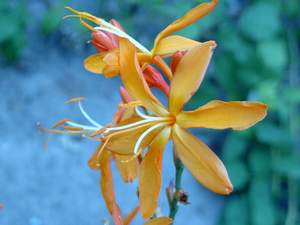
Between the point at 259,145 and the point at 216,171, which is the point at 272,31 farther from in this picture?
the point at 216,171

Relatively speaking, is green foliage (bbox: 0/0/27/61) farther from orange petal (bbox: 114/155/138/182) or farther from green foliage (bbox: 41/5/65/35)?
orange petal (bbox: 114/155/138/182)

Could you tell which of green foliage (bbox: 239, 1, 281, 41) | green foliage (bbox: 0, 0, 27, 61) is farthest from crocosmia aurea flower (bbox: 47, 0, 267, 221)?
green foliage (bbox: 0, 0, 27, 61)

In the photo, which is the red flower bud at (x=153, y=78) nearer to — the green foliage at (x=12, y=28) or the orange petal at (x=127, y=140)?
the orange petal at (x=127, y=140)

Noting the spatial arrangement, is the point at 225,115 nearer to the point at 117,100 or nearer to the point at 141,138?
the point at 141,138

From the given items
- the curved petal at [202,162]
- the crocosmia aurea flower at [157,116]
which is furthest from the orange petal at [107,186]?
the curved petal at [202,162]

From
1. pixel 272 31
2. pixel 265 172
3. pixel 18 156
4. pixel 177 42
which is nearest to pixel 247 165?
pixel 265 172

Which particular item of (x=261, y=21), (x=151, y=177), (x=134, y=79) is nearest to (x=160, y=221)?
(x=151, y=177)

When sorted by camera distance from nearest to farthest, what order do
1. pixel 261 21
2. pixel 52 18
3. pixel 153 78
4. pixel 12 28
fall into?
pixel 153 78 < pixel 261 21 < pixel 12 28 < pixel 52 18
